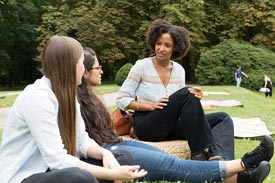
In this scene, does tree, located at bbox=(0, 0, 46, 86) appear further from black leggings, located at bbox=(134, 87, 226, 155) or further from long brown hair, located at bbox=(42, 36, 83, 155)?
long brown hair, located at bbox=(42, 36, 83, 155)

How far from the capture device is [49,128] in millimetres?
2623

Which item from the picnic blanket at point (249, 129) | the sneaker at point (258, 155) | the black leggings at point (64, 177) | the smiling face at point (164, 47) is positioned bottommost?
the picnic blanket at point (249, 129)

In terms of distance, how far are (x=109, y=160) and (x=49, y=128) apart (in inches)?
25.4

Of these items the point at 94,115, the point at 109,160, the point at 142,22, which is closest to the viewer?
the point at 109,160

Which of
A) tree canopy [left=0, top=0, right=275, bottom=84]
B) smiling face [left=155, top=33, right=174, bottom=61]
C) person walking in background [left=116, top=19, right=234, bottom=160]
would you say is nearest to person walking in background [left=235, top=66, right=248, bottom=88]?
tree canopy [left=0, top=0, right=275, bottom=84]

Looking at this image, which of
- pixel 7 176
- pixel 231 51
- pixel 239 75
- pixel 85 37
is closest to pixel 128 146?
pixel 7 176

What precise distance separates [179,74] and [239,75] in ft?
62.4

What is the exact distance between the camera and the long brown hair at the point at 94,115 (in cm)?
374

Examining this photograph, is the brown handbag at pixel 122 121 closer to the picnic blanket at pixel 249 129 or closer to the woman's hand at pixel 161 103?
the woman's hand at pixel 161 103

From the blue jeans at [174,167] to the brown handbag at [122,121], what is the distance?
4.08ft

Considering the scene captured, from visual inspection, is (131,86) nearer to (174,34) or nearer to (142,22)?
(174,34)

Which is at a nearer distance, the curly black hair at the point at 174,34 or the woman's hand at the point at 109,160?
the woman's hand at the point at 109,160

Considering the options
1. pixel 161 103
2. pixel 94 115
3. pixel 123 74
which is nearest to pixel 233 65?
pixel 123 74

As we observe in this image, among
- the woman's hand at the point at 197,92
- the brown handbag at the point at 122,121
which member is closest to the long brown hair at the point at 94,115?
the woman's hand at the point at 197,92
